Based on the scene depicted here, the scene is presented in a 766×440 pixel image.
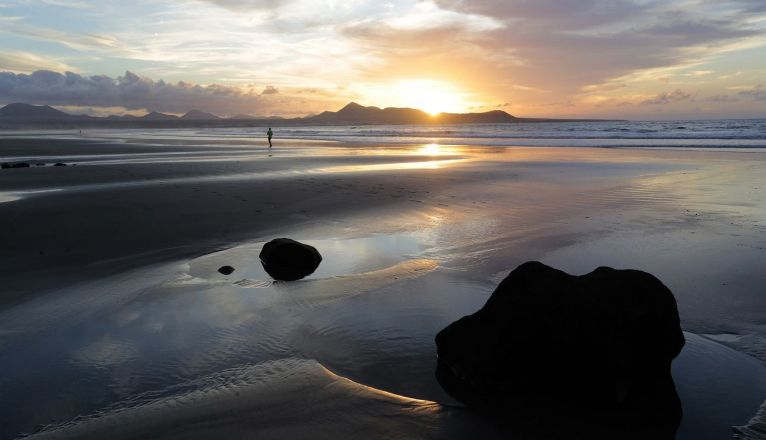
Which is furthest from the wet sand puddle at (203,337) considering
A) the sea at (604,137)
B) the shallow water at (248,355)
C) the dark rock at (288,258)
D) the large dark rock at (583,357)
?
the sea at (604,137)

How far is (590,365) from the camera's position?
3.80m

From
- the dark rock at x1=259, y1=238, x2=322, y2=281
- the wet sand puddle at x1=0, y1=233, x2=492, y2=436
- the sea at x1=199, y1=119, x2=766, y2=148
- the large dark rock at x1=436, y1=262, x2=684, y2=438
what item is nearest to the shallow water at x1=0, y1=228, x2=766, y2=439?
the wet sand puddle at x1=0, y1=233, x2=492, y2=436

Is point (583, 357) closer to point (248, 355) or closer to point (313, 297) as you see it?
point (248, 355)

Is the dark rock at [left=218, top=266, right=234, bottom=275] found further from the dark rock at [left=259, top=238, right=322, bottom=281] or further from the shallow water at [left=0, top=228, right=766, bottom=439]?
→ the dark rock at [left=259, top=238, right=322, bottom=281]

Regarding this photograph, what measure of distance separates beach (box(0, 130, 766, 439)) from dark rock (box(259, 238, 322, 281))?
0.22 metres

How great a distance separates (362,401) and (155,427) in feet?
4.83

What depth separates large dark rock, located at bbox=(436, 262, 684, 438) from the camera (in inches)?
148

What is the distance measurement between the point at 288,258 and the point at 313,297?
147 cm

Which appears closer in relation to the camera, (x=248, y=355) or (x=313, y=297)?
(x=248, y=355)

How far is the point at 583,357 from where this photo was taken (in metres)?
3.82

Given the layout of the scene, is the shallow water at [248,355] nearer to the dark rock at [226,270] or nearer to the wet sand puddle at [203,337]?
the wet sand puddle at [203,337]

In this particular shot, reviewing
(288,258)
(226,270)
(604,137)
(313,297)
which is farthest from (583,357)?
Answer: (604,137)

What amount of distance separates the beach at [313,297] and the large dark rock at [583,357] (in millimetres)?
161

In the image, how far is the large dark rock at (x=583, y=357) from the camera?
375 centimetres
